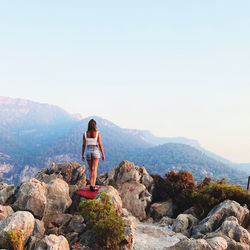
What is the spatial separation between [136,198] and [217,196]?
5456 millimetres

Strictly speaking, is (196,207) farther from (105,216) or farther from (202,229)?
(105,216)

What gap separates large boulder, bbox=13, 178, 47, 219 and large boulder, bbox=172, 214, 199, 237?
7.68 meters

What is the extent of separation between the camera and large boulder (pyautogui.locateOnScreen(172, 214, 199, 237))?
14.7 metres

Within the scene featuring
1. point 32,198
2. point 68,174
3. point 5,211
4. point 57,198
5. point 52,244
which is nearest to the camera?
A: point 52,244

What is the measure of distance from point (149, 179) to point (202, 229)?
23.7ft

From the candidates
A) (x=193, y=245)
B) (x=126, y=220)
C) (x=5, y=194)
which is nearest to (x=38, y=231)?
(x=126, y=220)

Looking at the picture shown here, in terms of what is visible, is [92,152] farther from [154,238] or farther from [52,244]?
[52,244]

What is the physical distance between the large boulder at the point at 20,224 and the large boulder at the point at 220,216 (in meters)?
8.60

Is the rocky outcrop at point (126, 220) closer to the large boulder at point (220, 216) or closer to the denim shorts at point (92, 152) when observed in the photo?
the large boulder at point (220, 216)

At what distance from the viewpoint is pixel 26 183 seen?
46.9ft

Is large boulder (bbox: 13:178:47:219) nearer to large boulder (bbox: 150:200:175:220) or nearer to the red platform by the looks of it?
the red platform

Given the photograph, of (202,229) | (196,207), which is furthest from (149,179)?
(202,229)

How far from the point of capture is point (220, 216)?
14234 millimetres

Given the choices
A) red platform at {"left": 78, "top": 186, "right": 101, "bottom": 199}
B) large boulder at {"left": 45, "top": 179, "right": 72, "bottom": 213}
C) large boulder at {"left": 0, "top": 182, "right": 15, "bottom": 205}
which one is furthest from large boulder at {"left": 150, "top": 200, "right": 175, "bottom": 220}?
large boulder at {"left": 0, "top": 182, "right": 15, "bottom": 205}
